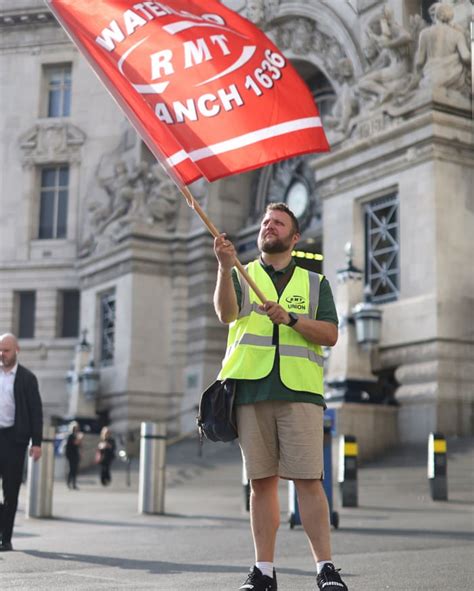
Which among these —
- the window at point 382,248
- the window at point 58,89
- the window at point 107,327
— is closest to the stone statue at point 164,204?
the window at point 107,327

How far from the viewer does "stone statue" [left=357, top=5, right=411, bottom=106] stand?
2361cm

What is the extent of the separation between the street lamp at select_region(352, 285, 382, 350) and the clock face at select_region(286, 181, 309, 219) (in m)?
10.4

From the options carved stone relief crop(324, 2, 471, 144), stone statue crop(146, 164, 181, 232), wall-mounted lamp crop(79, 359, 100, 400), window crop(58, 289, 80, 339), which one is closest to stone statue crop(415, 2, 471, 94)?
carved stone relief crop(324, 2, 471, 144)

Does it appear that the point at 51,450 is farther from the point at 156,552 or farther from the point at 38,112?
the point at 38,112

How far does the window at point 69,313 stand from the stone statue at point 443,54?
20226 millimetres

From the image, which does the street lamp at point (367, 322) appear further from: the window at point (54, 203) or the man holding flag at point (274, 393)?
the window at point (54, 203)

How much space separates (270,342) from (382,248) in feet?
64.5

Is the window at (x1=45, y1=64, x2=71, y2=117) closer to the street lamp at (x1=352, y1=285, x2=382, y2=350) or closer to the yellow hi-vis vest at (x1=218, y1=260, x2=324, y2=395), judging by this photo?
the street lamp at (x1=352, y1=285, x2=382, y2=350)

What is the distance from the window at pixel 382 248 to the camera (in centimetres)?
2398

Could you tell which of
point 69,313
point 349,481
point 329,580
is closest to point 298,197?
point 69,313

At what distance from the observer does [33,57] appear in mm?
41406

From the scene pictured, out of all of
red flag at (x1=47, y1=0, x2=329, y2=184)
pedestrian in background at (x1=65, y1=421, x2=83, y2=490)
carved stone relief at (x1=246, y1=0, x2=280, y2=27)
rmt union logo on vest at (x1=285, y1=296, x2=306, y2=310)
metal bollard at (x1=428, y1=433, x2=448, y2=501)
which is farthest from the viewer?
carved stone relief at (x1=246, y1=0, x2=280, y2=27)

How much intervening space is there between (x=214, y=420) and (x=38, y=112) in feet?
124

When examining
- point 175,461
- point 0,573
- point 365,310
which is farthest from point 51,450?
point 175,461
